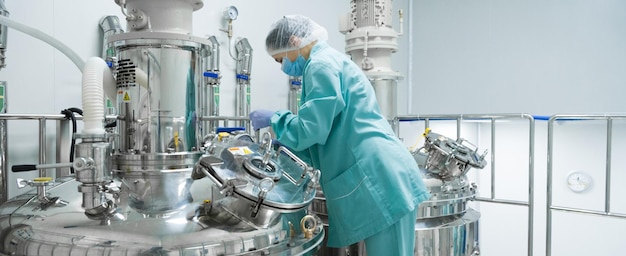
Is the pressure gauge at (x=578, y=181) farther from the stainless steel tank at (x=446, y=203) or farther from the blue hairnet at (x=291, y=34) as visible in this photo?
the blue hairnet at (x=291, y=34)

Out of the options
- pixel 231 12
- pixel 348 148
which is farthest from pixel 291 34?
pixel 231 12

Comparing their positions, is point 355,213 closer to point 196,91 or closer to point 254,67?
point 196,91

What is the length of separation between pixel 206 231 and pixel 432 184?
1.10 meters

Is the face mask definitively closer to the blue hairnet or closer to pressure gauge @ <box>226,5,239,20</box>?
the blue hairnet

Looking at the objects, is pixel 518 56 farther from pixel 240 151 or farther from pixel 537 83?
pixel 240 151

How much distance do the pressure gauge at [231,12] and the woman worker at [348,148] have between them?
1.21m

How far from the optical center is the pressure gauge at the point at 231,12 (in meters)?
2.69

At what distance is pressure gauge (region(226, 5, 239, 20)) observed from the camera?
2691 mm

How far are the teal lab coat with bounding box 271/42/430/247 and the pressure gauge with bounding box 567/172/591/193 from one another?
2.29 metres

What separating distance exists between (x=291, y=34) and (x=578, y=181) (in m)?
2.68

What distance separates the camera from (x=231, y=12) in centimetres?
270

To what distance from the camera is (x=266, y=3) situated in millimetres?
3033

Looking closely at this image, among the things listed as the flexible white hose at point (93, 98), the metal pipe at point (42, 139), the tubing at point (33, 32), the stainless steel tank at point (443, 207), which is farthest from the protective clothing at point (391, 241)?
the metal pipe at point (42, 139)

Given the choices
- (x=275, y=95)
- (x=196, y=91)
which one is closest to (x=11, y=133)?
(x=196, y=91)
